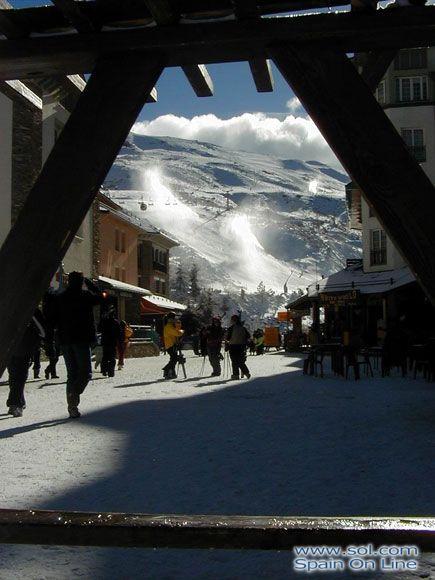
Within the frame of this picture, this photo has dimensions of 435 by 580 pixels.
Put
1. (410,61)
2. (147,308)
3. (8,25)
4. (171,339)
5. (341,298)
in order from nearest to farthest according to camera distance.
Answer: (8,25) → (171,339) → (341,298) → (410,61) → (147,308)

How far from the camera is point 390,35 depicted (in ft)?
10.5

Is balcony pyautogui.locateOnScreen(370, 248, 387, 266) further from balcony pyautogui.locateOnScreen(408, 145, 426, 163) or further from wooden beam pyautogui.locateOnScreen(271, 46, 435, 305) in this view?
wooden beam pyautogui.locateOnScreen(271, 46, 435, 305)

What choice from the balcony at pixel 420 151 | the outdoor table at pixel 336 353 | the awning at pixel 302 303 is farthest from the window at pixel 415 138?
the outdoor table at pixel 336 353

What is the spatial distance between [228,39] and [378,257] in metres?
31.0

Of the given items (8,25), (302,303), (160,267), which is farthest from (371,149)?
(160,267)

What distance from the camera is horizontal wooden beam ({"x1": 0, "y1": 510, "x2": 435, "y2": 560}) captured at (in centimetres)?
215

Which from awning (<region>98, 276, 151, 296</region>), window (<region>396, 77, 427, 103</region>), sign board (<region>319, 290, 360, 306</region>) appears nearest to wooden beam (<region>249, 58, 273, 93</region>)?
sign board (<region>319, 290, 360, 306</region>)

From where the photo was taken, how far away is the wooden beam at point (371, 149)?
9.31ft

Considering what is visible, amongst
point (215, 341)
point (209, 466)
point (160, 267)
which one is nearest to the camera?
point (209, 466)

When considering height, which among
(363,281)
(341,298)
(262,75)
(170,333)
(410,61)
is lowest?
(170,333)

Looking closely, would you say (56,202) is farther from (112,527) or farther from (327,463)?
(327,463)

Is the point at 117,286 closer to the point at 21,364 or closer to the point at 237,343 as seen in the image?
the point at 237,343

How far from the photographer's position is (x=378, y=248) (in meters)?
33.2

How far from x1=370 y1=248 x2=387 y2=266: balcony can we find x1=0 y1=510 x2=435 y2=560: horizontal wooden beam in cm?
3156
